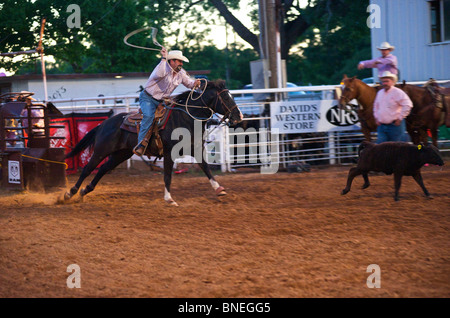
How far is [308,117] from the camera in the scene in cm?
1245

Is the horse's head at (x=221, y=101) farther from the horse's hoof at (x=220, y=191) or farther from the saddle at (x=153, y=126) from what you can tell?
the horse's hoof at (x=220, y=191)

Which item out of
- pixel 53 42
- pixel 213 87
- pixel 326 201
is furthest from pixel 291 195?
pixel 53 42

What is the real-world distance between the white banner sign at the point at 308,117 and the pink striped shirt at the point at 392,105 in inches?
A: 141

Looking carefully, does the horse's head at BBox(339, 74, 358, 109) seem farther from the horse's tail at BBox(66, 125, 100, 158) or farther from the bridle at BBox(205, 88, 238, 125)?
the horse's tail at BBox(66, 125, 100, 158)

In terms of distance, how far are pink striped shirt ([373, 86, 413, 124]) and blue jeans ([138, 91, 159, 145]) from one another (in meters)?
3.69

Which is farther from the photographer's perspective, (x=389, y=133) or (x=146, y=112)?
(x=389, y=133)

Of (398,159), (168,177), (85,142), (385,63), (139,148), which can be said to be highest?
(385,63)

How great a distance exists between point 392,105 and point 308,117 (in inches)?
154

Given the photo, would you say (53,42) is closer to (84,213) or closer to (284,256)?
(84,213)

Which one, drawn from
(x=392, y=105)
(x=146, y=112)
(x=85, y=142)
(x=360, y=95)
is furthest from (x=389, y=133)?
(x=85, y=142)

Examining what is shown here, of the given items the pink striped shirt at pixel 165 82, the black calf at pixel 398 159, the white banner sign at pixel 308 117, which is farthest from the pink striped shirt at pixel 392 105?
the white banner sign at pixel 308 117

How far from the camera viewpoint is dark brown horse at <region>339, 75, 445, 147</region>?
1046cm

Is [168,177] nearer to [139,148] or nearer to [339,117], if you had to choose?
[139,148]

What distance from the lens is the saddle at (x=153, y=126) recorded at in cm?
848
